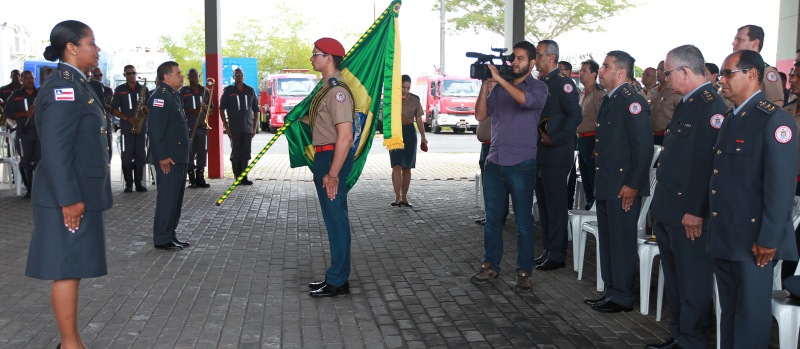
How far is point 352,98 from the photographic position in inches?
218

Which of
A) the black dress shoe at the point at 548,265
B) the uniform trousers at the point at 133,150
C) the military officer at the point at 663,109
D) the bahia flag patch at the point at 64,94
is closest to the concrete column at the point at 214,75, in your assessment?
the uniform trousers at the point at 133,150

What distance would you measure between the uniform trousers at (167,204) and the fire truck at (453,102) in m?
23.2

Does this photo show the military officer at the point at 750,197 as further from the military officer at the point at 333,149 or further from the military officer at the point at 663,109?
the military officer at the point at 663,109

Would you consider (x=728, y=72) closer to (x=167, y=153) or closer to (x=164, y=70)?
(x=167, y=153)

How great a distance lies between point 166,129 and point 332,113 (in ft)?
9.08

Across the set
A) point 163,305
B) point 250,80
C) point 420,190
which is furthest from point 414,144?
point 250,80

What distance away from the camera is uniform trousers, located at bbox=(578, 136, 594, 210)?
8.12 meters

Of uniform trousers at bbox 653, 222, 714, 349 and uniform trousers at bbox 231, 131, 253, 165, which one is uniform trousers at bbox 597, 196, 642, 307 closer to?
uniform trousers at bbox 653, 222, 714, 349

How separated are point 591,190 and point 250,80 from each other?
30004 millimetres

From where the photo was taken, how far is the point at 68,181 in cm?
411

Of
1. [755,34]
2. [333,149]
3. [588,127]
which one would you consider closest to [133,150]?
[588,127]

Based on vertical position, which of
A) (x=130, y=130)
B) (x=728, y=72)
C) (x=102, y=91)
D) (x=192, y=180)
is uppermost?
(x=102, y=91)

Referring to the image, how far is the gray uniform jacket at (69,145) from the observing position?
409 cm

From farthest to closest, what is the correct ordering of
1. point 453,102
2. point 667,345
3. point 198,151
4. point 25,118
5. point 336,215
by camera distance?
point 453,102 → point 198,151 → point 25,118 → point 336,215 → point 667,345
